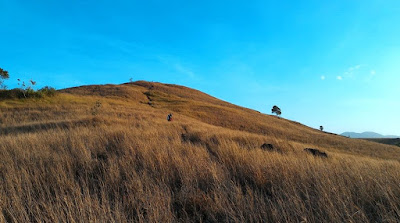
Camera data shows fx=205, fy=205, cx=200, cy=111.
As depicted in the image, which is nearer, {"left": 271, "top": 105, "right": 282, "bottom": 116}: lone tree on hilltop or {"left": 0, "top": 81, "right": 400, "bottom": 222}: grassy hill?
{"left": 0, "top": 81, "right": 400, "bottom": 222}: grassy hill

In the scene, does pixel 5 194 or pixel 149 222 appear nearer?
pixel 149 222

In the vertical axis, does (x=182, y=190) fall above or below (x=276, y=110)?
below

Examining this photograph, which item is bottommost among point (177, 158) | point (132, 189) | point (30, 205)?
point (30, 205)

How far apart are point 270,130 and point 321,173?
3653 cm

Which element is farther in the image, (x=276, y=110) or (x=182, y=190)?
(x=276, y=110)

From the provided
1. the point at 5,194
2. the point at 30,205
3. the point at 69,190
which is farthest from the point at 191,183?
the point at 5,194

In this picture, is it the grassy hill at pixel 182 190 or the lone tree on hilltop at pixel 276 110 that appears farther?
the lone tree on hilltop at pixel 276 110

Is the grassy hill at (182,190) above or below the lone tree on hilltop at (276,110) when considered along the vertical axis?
below

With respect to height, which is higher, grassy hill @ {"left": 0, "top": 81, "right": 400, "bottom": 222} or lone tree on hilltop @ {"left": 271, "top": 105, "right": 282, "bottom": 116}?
lone tree on hilltop @ {"left": 271, "top": 105, "right": 282, "bottom": 116}

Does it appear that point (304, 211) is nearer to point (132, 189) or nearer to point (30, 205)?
point (132, 189)

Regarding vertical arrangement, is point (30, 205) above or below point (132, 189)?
below

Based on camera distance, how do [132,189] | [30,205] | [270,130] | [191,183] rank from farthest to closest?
[270,130], [191,183], [132,189], [30,205]

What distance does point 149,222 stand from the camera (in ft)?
8.21

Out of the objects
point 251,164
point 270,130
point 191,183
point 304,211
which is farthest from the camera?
point 270,130
